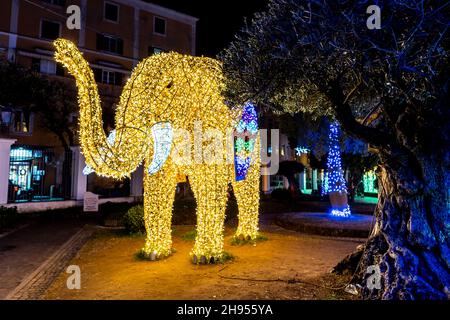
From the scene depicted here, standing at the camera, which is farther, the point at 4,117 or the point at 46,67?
the point at 46,67

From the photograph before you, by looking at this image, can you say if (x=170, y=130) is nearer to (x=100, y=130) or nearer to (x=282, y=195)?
(x=100, y=130)

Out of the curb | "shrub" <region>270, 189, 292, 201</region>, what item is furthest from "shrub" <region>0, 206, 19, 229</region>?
"shrub" <region>270, 189, 292, 201</region>

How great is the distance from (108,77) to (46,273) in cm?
2236

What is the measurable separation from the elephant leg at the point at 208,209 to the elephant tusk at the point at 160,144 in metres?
0.69

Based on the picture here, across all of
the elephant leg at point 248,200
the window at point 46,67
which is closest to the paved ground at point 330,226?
the elephant leg at point 248,200

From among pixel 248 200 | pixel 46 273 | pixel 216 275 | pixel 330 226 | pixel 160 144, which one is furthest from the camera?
pixel 330 226

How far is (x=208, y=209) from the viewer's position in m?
6.91

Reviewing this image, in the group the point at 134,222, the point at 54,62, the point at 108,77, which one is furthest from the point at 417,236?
the point at 108,77

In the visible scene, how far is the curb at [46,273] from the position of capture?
236 inches

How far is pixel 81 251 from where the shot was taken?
30.7 feet

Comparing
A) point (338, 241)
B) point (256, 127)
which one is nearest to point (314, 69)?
point (256, 127)

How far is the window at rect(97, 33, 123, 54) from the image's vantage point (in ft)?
90.1

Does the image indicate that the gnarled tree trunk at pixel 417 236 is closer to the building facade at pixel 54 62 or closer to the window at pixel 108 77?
the building facade at pixel 54 62

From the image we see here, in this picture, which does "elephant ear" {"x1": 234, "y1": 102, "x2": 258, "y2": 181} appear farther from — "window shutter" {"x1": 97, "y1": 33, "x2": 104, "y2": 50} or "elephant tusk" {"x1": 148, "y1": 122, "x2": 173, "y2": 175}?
"window shutter" {"x1": 97, "y1": 33, "x2": 104, "y2": 50}
